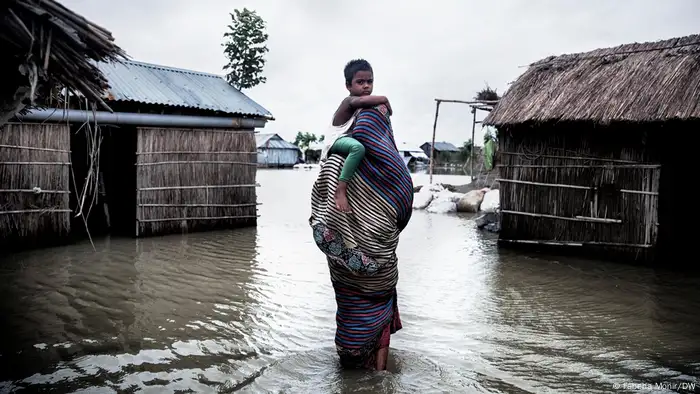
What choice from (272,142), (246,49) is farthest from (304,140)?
(246,49)

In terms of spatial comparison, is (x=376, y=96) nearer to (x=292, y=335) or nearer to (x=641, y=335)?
(x=292, y=335)

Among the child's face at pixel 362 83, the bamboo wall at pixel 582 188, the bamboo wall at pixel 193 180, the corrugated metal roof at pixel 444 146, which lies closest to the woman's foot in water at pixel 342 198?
the child's face at pixel 362 83

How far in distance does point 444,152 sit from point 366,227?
54.2 meters

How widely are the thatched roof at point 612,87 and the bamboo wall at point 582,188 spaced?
439 millimetres

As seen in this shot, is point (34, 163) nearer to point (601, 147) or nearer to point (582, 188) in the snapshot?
point (582, 188)

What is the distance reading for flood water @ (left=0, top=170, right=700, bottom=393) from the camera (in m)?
3.94

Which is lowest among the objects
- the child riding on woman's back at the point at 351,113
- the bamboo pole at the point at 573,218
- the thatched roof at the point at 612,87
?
the bamboo pole at the point at 573,218

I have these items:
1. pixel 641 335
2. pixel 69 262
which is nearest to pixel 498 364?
pixel 641 335

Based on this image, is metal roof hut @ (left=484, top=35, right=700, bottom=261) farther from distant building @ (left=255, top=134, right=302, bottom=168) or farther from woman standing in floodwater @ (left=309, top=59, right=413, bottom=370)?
distant building @ (left=255, top=134, right=302, bottom=168)

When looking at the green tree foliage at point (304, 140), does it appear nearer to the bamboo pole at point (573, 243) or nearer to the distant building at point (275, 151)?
the distant building at point (275, 151)

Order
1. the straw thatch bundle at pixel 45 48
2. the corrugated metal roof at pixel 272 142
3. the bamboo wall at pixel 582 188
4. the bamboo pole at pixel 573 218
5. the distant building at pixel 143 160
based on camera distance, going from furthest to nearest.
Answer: the corrugated metal roof at pixel 272 142
the distant building at pixel 143 160
the bamboo pole at pixel 573 218
the bamboo wall at pixel 582 188
the straw thatch bundle at pixel 45 48

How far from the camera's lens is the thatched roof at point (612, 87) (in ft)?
26.0

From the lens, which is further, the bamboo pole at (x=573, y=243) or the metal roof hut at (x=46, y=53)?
the bamboo pole at (x=573, y=243)

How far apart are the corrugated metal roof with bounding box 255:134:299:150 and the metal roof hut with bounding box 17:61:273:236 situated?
3865 cm
